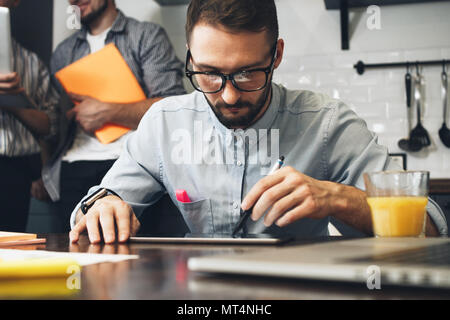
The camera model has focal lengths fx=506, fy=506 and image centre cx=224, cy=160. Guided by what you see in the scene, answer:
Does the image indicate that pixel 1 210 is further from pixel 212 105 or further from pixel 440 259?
pixel 440 259

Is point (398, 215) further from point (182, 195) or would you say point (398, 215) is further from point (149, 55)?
point (149, 55)

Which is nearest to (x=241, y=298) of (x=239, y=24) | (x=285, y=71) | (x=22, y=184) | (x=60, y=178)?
(x=239, y=24)

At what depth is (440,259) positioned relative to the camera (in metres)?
0.48

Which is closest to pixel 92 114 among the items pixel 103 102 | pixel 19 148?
pixel 103 102

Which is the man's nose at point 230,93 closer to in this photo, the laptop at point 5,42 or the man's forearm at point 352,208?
the man's forearm at point 352,208

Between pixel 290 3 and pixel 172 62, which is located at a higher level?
pixel 290 3

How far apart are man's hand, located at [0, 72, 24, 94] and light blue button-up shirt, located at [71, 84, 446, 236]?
67 centimetres

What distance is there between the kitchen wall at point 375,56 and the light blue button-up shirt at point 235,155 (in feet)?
A: 5.00

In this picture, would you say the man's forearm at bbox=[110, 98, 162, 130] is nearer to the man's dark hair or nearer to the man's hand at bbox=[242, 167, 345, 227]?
the man's dark hair

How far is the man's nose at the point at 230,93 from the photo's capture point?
1.24m

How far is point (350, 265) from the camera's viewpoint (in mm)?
442

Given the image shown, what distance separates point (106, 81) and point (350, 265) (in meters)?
1.96

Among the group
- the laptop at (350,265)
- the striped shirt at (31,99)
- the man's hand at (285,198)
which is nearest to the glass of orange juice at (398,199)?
the man's hand at (285,198)
